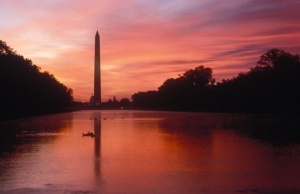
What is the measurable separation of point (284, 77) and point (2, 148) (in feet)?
255

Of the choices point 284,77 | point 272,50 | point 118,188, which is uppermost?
point 272,50

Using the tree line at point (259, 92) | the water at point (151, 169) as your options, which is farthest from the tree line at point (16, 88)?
the water at point (151, 169)

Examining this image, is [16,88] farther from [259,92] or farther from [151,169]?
[151,169]

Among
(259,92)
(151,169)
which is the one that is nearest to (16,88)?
(259,92)

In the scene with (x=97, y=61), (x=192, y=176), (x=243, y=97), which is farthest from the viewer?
(x=97, y=61)

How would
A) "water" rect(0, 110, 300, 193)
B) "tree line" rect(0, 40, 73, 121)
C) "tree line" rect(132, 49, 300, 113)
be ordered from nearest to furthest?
"water" rect(0, 110, 300, 193), "tree line" rect(0, 40, 73, 121), "tree line" rect(132, 49, 300, 113)

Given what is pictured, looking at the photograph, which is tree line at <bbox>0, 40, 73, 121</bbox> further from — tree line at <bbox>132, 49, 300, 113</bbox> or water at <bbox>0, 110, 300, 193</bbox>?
water at <bbox>0, 110, 300, 193</bbox>

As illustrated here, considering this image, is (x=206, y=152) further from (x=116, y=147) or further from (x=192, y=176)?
(x=192, y=176)

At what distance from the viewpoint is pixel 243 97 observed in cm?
11038

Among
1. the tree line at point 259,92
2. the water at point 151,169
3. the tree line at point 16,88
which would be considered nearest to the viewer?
the water at point 151,169

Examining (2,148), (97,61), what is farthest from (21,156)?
(97,61)

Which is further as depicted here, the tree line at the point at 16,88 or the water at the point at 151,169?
the tree line at the point at 16,88

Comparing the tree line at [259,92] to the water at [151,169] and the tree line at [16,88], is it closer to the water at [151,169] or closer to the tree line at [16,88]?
the tree line at [16,88]

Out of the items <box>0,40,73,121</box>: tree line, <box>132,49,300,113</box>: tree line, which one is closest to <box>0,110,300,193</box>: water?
<box>0,40,73,121</box>: tree line
